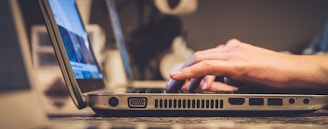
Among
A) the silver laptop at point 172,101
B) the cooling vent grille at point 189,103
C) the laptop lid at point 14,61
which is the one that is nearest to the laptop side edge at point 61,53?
the silver laptop at point 172,101

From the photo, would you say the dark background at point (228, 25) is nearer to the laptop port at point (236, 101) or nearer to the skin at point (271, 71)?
the skin at point (271, 71)

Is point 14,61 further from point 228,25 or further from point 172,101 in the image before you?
point 172,101

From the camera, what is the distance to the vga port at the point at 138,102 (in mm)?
713

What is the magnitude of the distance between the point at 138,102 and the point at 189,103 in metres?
0.09

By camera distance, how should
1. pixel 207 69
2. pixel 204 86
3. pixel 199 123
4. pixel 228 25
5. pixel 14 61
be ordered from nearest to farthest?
pixel 199 123 → pixel 207 69 → pixel 204 86 → pixel 228 25 → pixel 14 61

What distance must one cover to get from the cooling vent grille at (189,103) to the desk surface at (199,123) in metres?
0.02

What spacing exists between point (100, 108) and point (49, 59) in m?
1.18

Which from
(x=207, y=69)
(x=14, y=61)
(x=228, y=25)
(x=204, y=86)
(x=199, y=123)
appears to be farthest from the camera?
(x=14, y=61)

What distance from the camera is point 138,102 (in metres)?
0.72

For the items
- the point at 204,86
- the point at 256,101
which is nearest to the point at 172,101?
the point at 256,101

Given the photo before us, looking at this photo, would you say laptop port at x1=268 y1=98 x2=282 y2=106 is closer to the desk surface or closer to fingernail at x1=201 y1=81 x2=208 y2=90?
the desk surface

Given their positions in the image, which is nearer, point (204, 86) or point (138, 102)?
point (138, 102)

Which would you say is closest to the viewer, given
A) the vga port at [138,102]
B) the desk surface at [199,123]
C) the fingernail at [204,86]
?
the desk surface at [199,123]

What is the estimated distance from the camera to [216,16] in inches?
84.8
